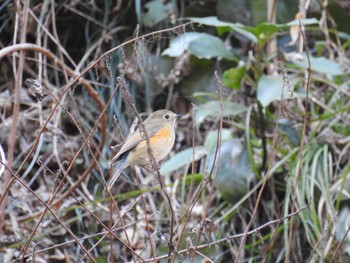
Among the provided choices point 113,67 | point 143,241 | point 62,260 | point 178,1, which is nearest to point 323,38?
point 178,1

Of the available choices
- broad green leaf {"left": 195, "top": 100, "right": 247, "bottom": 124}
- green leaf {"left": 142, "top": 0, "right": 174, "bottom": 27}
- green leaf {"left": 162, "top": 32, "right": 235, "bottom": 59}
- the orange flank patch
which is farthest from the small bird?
green leaf {"left": 142, "top": 0, "right": 174, "bottom": 27}

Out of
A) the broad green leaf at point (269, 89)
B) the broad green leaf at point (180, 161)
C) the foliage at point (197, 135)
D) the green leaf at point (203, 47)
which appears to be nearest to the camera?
the broad green leaf at point (269, 89)

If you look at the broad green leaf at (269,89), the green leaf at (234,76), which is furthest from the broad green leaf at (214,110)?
the broad green leaf at (269,89)

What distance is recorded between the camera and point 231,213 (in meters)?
4.21

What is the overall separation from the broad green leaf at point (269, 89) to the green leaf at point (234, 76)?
0.13 metres

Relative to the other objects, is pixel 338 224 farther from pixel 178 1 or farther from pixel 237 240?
pixel 178 1

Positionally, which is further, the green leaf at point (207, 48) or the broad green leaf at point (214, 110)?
the green leaf at point (207, 48)

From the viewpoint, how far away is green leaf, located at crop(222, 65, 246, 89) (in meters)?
4.15

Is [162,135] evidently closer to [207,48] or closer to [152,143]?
[152,143]

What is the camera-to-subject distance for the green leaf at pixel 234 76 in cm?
415

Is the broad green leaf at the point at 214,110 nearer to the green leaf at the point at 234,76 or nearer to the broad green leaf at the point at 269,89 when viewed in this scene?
the green leaf at the point at 234,76

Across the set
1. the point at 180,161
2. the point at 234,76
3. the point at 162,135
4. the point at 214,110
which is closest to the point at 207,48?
the point at 234,76

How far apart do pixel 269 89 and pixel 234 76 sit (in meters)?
0.30

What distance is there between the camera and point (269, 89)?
3.95 meters
